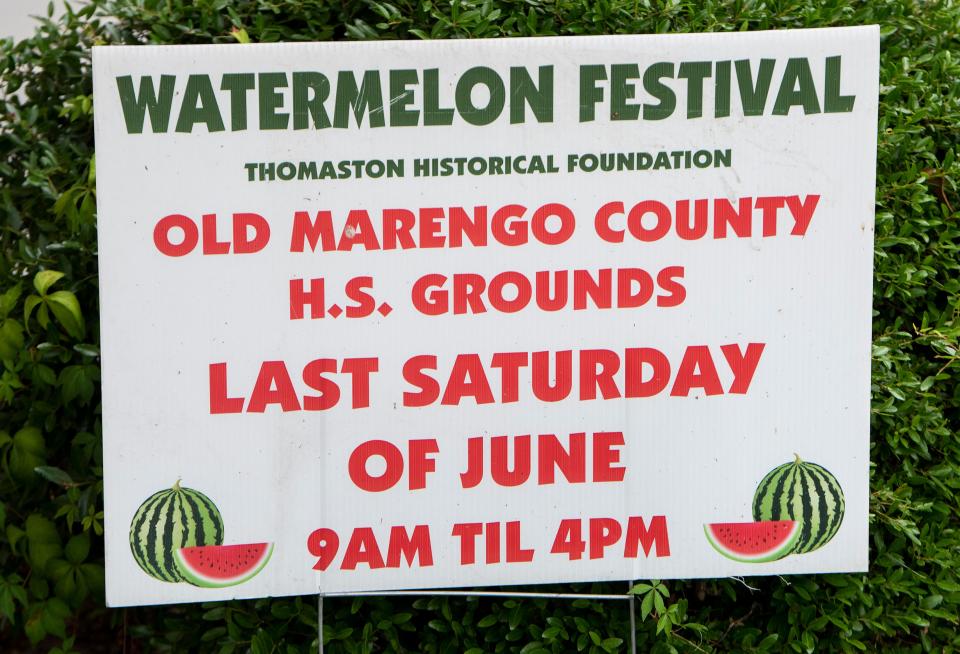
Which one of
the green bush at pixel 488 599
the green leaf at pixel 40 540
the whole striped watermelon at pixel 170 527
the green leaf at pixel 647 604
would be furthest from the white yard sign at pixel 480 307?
the green leaf at pixel 40 540

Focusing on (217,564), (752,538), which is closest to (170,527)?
(217,564)

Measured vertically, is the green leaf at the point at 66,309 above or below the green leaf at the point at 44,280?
below

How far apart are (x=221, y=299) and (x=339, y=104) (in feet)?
2.00

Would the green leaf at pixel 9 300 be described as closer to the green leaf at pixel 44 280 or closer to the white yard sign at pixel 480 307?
the green leaf at pixel 44 280

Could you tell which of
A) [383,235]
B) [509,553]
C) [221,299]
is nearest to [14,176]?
[221,299]

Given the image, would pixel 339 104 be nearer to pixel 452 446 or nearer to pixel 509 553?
pixel 452 446

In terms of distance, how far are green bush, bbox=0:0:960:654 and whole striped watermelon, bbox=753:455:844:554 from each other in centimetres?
35

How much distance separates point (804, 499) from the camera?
301cm

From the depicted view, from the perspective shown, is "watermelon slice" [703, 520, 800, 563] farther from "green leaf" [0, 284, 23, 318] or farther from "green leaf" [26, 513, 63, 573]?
"green leaf" [0, 284, 23, 318]

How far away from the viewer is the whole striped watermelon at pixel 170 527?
2.90 meters

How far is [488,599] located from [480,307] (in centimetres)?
101

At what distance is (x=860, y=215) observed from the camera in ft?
9.70

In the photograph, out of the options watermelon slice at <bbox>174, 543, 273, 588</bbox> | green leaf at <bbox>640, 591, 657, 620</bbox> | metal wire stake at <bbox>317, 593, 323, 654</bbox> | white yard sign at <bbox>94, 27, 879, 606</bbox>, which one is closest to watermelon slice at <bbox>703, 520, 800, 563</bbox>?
white yard sign at <bbox>94, 27, 879, 606</bbox>

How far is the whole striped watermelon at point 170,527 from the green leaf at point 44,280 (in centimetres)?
80
